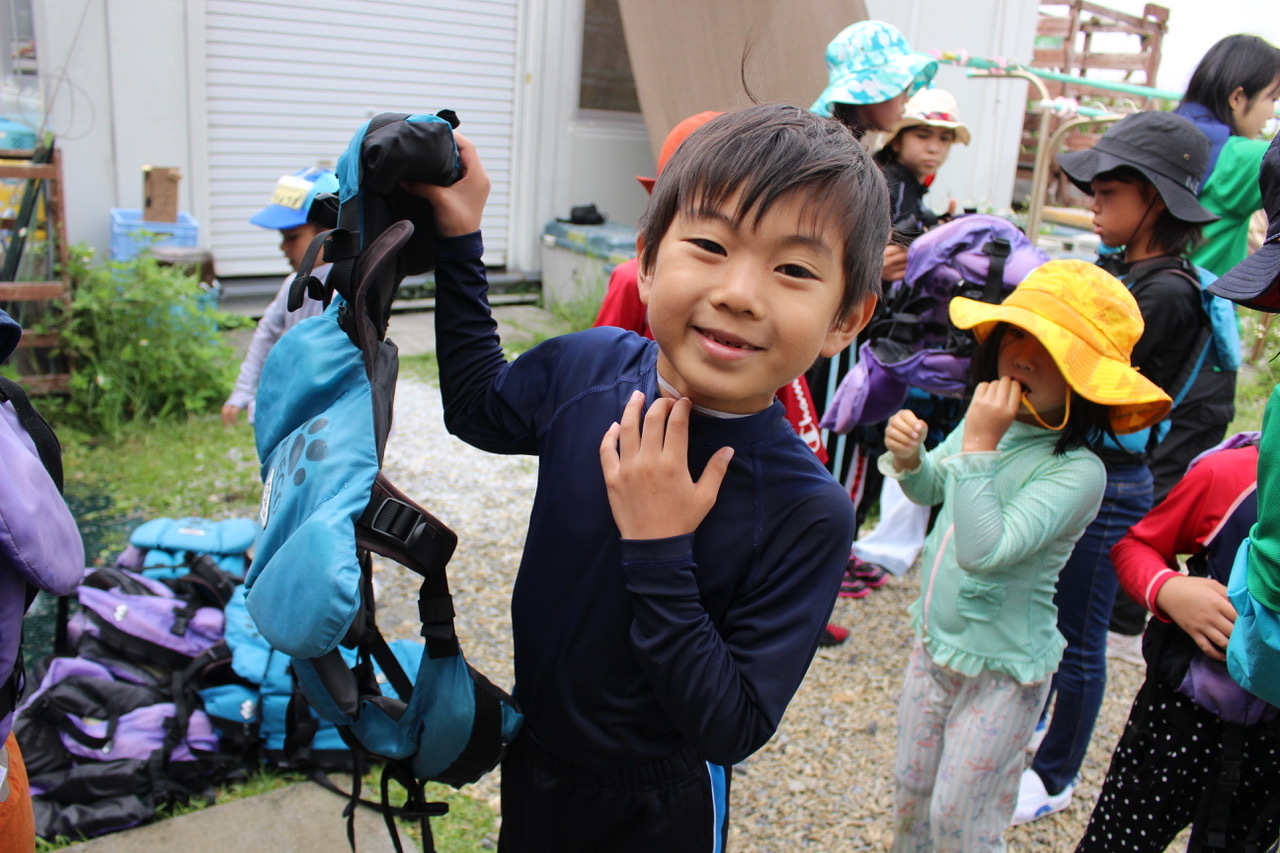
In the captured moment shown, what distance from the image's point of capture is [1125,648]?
3.93 metres

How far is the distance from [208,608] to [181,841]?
0.88 metres

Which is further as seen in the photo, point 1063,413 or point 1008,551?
point 1063,413

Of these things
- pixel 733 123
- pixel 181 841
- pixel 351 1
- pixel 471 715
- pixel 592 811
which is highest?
pixel 351 1

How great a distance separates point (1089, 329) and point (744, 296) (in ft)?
4.21

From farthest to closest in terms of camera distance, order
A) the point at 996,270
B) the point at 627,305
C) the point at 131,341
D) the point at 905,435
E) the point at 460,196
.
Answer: the point at 131,341 → the point at 996,270 → the point at 627,305 → the point at 905,435 → the point at 460,196

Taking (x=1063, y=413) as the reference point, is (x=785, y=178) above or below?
above

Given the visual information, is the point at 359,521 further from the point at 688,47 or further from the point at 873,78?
the point at 688,47

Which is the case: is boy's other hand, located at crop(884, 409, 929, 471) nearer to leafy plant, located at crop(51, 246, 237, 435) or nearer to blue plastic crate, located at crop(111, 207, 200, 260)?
leafy plant, located at crop(51, 246, 237, 435)

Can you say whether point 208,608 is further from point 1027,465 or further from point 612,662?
point 1027,465

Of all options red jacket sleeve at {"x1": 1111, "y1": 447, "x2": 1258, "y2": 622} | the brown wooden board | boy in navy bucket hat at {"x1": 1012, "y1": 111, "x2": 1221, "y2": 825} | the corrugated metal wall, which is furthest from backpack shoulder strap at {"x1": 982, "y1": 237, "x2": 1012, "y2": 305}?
the corrugated metal wall

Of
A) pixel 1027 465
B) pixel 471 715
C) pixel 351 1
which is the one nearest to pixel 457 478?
pixel 1027 465

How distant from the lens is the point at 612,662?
138 cm

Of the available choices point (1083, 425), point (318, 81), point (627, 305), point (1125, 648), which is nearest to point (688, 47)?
point (318, 81)

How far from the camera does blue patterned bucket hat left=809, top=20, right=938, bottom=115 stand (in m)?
3.22
